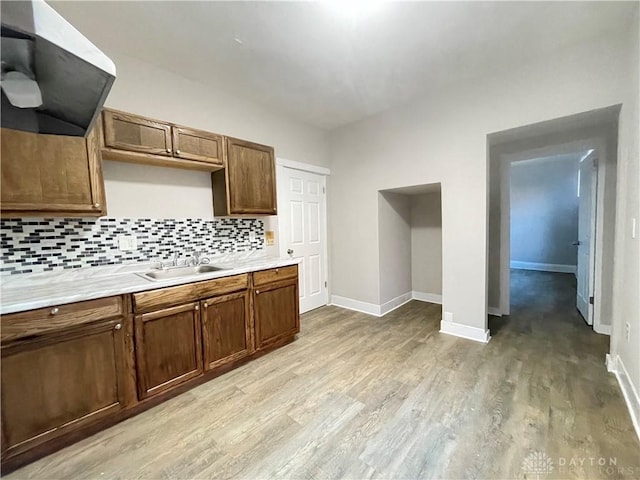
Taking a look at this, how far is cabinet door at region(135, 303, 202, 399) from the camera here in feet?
5.86

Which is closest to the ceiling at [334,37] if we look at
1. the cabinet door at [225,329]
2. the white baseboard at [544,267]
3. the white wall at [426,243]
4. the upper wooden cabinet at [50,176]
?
the upper wooden cabinet at [50,176]

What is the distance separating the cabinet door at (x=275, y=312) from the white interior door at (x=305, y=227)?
0.82m

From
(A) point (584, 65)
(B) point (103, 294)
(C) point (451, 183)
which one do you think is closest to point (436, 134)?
(C) point (451, 183)

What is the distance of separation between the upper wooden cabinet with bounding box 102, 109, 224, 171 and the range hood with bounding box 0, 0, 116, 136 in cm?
120

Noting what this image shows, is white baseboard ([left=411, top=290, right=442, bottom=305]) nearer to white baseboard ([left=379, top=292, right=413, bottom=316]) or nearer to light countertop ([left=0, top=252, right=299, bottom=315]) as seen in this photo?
white baseboard ([left=379, top=292, right=413, bottom=316])

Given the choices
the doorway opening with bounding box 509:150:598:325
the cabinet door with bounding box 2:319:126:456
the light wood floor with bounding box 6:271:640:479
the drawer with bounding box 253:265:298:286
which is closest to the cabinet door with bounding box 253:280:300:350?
the drawer with bounding box 253:265:298:286

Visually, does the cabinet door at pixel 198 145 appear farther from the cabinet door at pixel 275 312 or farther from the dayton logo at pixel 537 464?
the dayton logo at pixel 537 464

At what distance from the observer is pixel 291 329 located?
276 cm

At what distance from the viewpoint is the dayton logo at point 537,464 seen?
1.30m

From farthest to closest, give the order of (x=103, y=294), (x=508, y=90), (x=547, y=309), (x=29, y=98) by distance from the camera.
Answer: (x=547, y=309) < (x=508, y=90) < (x=103, y=294) < (x=29, y=98)

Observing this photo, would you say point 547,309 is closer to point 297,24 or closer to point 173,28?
point 297,24

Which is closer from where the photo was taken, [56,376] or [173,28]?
[56,376]

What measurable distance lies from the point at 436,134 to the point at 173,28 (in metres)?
2.62

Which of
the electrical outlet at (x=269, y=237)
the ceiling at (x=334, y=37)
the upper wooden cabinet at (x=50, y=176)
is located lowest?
the electrical outlet at (x=269, y=237)
